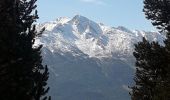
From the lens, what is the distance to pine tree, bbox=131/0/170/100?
34875 mm

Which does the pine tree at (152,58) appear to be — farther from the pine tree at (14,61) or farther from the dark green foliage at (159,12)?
the pine tree at (14,61)

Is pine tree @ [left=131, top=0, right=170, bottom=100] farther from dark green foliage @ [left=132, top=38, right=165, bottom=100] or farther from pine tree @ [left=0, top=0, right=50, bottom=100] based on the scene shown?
pine tree @ [left=0, top=0, right=50, bottom=100]

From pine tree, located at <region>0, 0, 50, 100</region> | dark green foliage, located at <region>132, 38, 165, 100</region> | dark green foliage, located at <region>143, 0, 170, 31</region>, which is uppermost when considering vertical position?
dark green foliage, located at <region>143, 0, 170, 31</region>

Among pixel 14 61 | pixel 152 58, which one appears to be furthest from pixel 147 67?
pixel 14 61

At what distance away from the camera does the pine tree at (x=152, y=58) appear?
34875 millimetres

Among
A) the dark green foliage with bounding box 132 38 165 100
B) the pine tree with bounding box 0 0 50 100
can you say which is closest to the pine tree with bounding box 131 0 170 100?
the dark green foliage with bounding box 132 38 165 100

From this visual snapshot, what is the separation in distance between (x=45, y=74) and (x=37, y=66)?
2676 mm

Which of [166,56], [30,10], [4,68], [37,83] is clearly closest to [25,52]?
[37,83]

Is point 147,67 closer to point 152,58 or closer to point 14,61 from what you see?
point 152,58

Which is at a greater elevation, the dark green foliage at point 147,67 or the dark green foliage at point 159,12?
the dark green foliage at point 159,12

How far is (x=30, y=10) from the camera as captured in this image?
24562mm

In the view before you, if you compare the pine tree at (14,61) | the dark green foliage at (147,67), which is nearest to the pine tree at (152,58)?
the dark green foliage at (147,67)

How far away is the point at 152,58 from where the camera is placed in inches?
1417

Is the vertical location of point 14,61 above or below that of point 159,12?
below
